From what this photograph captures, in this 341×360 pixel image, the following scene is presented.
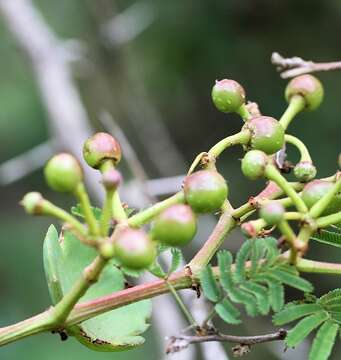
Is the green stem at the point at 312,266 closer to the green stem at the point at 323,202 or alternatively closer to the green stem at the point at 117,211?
the green stem at the point at 323,202

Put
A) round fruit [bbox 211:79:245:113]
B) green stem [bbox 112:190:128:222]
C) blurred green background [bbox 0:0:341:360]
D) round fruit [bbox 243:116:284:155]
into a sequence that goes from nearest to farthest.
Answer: green stem [bbox 112:190:128:222] → round fruit [bbox 243:116:284:155] → round fruit [bbox 211:79:245:113] → blurred green background [bbox 0:0:341:360]

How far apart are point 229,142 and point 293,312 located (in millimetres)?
241

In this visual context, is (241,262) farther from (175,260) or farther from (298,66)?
(298,66)

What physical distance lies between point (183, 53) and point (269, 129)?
480 centimetres

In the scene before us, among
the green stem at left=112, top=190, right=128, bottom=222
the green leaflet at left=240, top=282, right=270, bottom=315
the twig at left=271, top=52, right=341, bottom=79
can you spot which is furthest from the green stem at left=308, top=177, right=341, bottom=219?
the twig at left=271, top=52, right=341, bottom=79

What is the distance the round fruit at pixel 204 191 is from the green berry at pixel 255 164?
54 millimetres

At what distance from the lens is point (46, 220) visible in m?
5.20

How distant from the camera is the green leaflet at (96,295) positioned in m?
1.18

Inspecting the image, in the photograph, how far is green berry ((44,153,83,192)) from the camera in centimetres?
96

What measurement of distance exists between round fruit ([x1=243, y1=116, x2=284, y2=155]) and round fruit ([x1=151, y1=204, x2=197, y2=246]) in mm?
213

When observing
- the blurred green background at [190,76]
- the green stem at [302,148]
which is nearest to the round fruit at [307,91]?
the green stem at [302,148]

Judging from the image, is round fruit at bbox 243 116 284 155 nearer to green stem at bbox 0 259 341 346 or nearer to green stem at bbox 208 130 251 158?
green stem at bbox 208 130 251 158

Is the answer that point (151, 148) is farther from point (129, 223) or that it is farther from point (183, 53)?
point (129, 223)

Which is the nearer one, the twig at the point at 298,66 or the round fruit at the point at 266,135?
the round fruit at the point at 266,135
